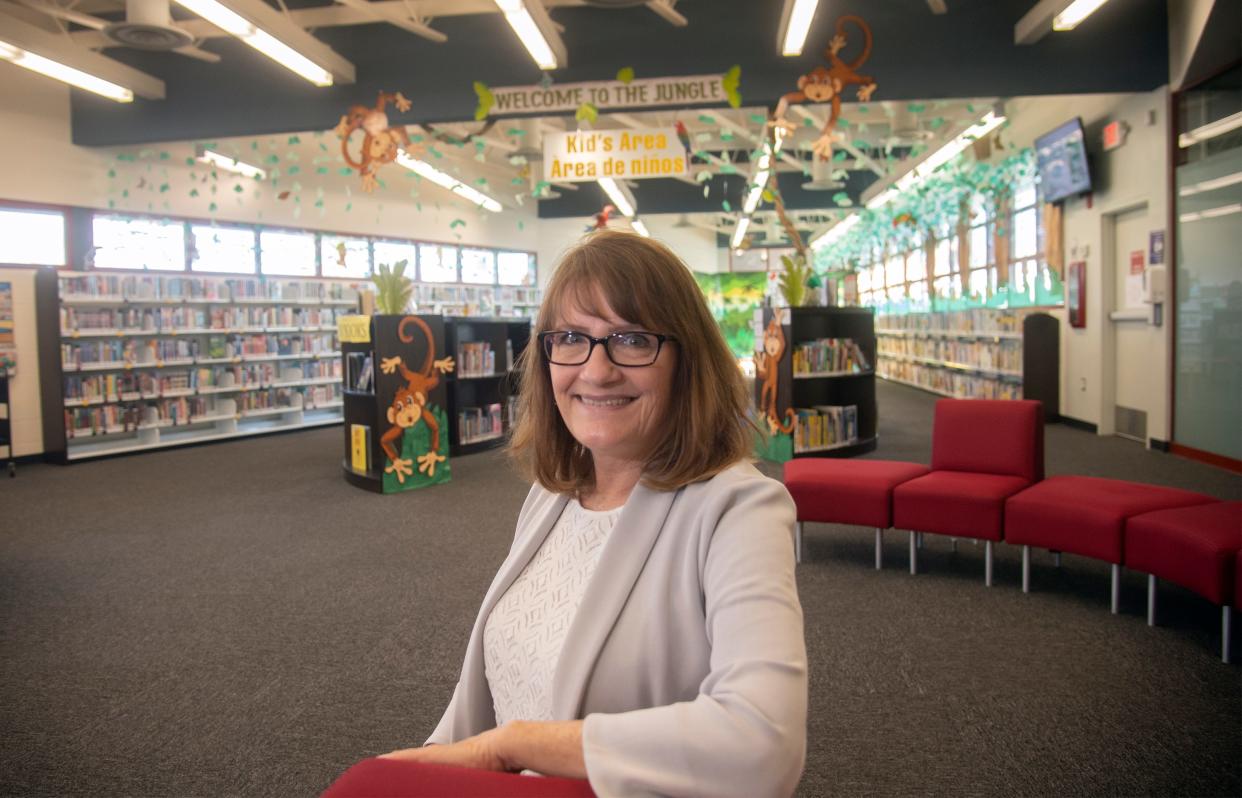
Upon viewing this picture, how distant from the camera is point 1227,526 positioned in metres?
3.26

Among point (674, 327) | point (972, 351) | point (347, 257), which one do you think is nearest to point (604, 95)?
point (347, 257)

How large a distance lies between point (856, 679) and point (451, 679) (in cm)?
161

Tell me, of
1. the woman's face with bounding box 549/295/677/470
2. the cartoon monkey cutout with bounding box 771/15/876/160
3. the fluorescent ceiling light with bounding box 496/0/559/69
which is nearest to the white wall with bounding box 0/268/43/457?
the fluorescent ceiling light with bounding box 496/0/559/69

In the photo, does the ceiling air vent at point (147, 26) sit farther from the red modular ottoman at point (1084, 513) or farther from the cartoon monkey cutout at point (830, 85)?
the red modular ottoman at point (1084, 513)

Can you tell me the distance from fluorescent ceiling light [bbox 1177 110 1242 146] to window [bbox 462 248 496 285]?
488 inches

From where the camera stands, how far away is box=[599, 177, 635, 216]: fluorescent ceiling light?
13.9 m

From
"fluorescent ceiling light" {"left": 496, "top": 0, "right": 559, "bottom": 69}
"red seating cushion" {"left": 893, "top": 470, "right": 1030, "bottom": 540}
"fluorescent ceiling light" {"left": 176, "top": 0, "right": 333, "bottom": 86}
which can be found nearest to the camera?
"red seating cushion" {"left": 893, "top": 470, "right": 1030, "bottom": 540}

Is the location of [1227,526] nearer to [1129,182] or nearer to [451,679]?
[451,679]

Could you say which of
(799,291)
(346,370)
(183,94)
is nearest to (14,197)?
(183,94)

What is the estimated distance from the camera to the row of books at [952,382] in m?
11.6

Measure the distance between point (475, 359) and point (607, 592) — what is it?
8.84 metres

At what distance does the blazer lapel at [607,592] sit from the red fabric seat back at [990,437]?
3.92 m

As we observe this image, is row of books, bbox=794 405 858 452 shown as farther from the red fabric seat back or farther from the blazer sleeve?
the blazer sleeve

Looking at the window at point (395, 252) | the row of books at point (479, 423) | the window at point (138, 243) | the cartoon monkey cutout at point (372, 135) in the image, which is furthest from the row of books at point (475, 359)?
the window at point (395, 252)
